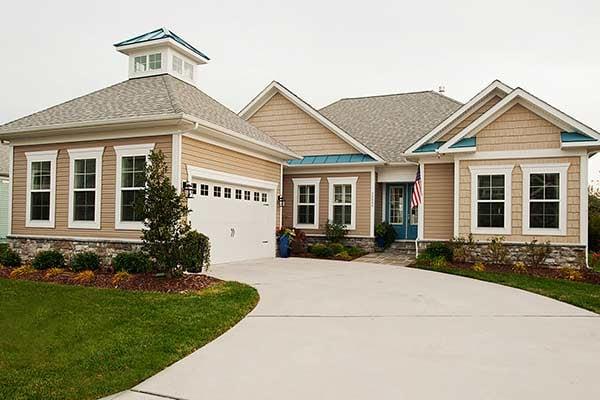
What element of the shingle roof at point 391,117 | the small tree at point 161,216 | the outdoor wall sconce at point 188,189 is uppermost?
the shingle roof at point 391,117

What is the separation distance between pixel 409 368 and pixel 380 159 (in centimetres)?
1324

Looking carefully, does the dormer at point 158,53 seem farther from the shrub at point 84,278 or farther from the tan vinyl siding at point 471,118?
the tan vinyl siding at point 471,118

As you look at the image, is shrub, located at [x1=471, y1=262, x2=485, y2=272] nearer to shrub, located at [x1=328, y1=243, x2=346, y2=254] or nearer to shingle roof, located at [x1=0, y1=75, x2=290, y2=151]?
shrub, located at [x1=328, y1=243, x2=346, y2=254]

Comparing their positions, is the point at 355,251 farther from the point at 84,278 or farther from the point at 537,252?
the point at 84,278

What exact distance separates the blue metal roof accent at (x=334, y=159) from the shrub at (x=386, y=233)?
249 cm

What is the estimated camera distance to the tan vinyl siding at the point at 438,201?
15.9 meters

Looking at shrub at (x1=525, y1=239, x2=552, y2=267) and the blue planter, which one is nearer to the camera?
shrub at (x1=525, y1=239, x2=552, y2=267)

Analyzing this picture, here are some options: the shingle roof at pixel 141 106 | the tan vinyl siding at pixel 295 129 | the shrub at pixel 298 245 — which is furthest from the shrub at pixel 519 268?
the shingle roof at pixel 141 106

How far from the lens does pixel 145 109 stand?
12.0 meters

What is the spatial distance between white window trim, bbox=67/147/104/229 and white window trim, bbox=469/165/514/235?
1030cm

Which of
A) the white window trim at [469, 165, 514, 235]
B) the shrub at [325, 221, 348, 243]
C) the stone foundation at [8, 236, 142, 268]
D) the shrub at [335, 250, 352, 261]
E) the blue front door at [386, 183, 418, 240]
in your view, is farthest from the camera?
the blue front door at [386, 183, 418, 240]

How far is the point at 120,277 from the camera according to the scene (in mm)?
10219

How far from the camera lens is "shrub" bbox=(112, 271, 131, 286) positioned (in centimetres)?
986

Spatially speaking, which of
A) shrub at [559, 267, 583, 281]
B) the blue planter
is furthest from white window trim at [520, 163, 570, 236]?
the blue planter
